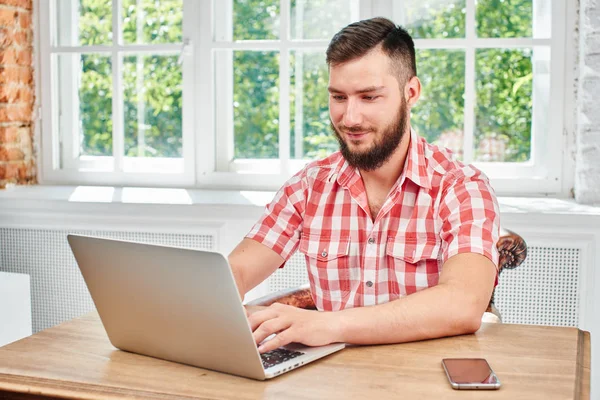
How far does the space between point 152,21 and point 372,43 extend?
1.78m

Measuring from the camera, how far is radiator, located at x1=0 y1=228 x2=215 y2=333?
131 inches

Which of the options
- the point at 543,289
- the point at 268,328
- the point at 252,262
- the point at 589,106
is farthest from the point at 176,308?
the point at 589,106

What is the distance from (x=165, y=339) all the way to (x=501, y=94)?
2.15 metres

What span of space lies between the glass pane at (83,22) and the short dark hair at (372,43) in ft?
6.09

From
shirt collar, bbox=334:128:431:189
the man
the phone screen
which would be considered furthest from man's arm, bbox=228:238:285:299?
the phone screen

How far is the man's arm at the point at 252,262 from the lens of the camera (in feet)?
6.71

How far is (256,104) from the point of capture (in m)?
3.45

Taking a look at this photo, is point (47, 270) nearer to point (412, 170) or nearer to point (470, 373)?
point (412, 170)

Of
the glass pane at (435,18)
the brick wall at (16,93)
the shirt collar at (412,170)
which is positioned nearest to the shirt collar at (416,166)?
the shirt collar at (412,170)

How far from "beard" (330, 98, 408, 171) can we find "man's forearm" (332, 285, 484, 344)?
44 cm

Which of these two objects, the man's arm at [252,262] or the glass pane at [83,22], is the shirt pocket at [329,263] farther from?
the glass pane at [83,22]

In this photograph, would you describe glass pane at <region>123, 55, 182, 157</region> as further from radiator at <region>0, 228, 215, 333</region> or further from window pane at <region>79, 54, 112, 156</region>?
radiator at <region>0, 228, 215, 333</region>

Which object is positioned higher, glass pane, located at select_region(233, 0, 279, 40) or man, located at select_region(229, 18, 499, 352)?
glass pane, located at select_region(233, 0, 279, 40)

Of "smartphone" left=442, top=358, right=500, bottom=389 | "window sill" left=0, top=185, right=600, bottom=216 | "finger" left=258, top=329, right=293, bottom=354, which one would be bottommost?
"smartphone" left=442, top=358, right=500, bottom=389
